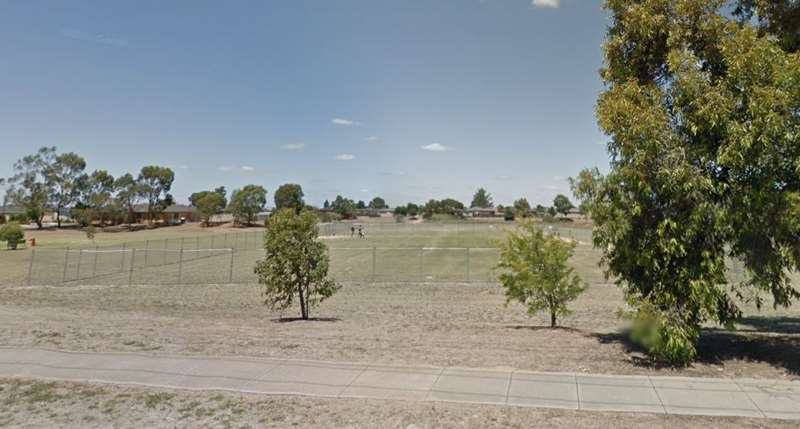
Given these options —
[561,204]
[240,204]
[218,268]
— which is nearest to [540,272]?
[218,268]

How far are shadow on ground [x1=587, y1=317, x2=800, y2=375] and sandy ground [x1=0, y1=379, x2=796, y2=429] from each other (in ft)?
8.29

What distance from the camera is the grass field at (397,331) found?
305 inches

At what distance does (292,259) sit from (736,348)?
1066 centimetres

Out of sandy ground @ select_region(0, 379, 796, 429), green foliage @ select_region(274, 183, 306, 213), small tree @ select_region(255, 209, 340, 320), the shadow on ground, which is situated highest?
green foliage @ select_region(274, 183, 306, 213)

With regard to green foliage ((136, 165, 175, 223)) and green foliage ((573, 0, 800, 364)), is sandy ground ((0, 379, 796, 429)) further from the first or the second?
green foliage ((136, 165, 175, 223))

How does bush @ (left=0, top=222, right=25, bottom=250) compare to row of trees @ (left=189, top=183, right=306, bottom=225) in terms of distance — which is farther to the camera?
row of trees @ (left=189, top=183, right=306, bottom=225)

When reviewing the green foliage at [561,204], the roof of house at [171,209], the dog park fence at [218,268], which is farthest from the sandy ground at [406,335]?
the green foliage at [561,204]

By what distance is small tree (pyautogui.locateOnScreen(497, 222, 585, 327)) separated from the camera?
455 inches

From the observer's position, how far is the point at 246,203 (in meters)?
116

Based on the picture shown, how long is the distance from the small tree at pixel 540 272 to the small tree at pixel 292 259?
18.1ft

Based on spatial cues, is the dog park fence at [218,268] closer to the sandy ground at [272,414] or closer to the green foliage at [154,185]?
the sandy ground at [272,414]

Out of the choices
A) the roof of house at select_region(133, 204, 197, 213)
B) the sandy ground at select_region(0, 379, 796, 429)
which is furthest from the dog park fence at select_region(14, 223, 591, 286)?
the roof of house at select_region(133, 204, 197, 213)

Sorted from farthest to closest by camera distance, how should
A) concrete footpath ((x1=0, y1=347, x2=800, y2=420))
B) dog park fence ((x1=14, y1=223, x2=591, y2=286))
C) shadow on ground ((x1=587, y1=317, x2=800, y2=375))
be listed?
dog park fence ((x1=14, y1=223, x2=591, y2=286)) → shadow on ground ((x1=587, y1=317, x2=800, y2=375)) → concrete footpath ((x1=0, y1=347, x2=800, y2=420))

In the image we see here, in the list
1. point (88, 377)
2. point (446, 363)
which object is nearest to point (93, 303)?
point (88, 377)
